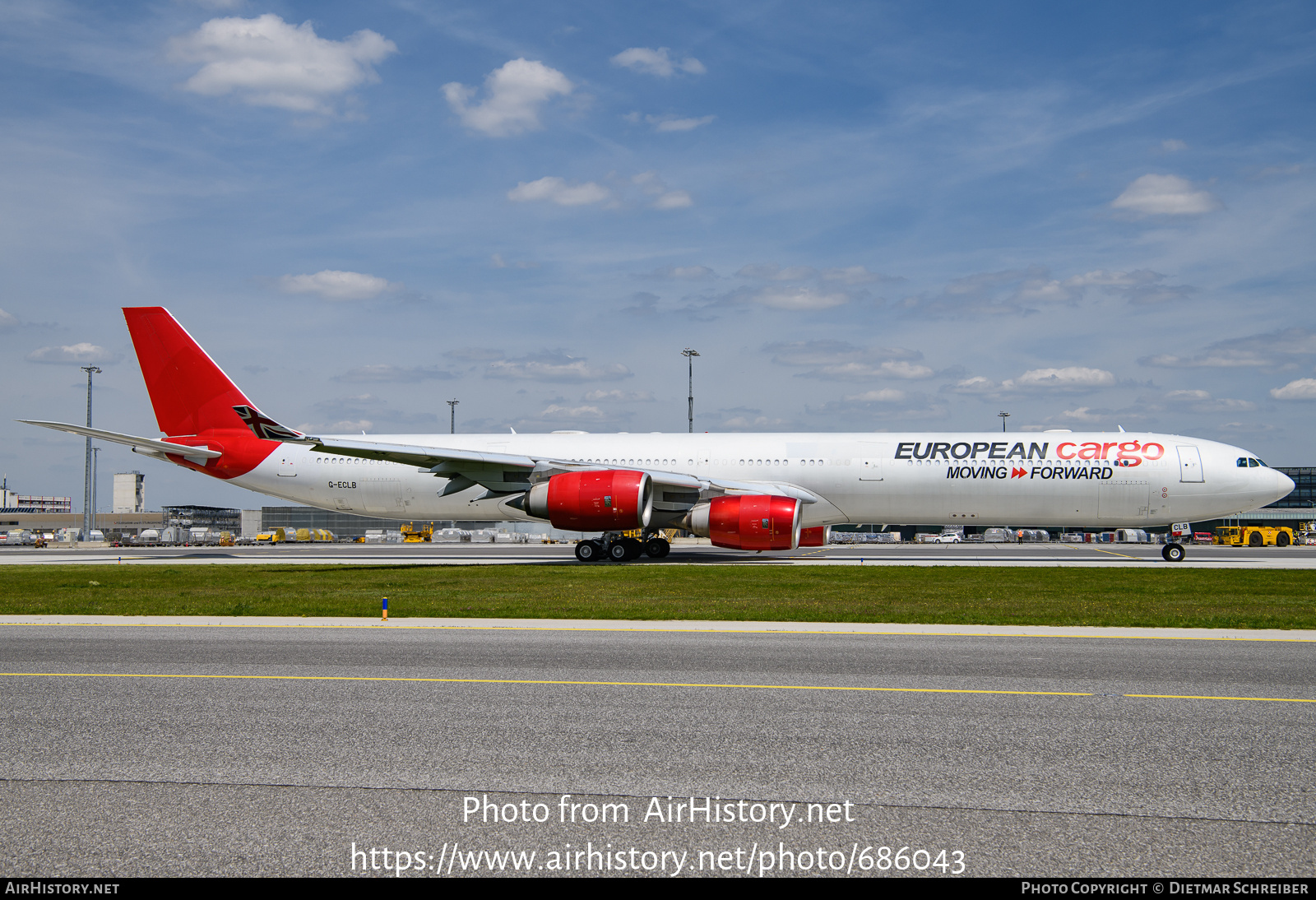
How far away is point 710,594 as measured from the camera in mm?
19891

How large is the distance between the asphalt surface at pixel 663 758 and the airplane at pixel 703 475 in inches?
678

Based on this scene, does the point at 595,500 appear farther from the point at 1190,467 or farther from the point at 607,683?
the point at 1190,467

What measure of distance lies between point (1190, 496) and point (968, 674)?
24796 millimetres

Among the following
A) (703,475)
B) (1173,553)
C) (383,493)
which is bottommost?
(1173,553)

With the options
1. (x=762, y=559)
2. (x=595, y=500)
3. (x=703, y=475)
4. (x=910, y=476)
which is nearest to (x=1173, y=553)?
(x=910, y=476)

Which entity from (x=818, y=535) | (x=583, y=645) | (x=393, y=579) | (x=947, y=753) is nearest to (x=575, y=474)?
(x=393, y=579)

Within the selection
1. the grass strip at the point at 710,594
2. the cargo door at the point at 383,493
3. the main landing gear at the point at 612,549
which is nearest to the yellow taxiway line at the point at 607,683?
the grass strip at the point at 710,594

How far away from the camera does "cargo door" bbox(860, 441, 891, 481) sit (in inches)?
1252

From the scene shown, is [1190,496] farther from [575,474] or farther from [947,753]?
[947,753]

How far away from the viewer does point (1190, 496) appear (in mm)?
30844

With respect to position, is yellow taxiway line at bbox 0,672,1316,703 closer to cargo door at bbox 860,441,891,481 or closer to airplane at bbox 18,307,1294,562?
airplane at bbox 18,307,1294,562

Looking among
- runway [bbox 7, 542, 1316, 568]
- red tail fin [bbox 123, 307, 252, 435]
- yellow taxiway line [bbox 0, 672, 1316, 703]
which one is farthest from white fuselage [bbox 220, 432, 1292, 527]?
yellow taxiway line [bbox 0, 672, 1316, 703]

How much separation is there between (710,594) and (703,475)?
13.1 metres

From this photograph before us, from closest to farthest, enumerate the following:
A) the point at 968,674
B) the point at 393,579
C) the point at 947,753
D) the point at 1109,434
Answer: the point at 947,753
the point at 968,674
the point at 393,579
the point at 1109,434
